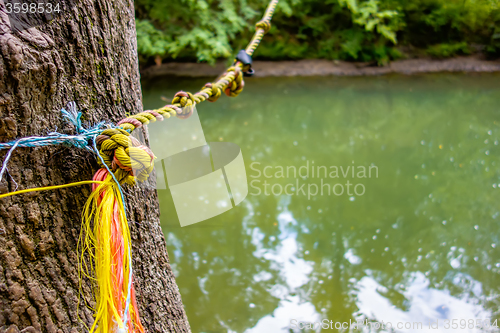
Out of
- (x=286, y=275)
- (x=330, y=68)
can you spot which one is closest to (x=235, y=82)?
(x=286, y=275)

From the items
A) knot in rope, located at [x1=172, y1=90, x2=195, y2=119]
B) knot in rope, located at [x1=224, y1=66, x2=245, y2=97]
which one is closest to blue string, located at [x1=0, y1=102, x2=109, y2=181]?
knot in rope, located at [x1=172, y1=90, x2=195, y2=119]

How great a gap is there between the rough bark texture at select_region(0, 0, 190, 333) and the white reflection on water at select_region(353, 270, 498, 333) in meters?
1.39

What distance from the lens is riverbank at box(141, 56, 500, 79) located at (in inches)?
226

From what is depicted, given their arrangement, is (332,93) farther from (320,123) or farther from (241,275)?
(241,275)

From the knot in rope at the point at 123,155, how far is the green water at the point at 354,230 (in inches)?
48.0

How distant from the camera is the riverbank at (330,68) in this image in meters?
5.75

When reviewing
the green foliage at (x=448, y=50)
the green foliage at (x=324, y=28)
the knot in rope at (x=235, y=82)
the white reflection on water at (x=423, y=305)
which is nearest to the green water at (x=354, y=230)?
the white reflection on water at (x=423, y=305)

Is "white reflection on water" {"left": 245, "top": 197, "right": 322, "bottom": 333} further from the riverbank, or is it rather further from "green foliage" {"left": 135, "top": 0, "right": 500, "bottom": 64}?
the riverbank

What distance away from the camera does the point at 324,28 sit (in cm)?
636

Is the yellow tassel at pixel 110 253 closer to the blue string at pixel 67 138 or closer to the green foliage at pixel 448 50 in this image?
the blue string at pixel 67 138

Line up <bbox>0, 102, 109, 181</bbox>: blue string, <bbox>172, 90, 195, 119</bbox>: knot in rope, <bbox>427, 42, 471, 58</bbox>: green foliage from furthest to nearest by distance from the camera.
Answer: <bbox>427, 42, 471, 58</bbox>: green foliage → <bbox>172, 90, 195, 119</bbox>: knot in rope → <bbox>0, 102, 109, 181</bbox>: blue string

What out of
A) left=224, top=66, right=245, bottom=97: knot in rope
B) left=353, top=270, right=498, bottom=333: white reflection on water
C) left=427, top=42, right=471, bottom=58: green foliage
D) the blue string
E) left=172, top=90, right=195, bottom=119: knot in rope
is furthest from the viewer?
left=427, top=42, right=471, bottom=58: green foliage

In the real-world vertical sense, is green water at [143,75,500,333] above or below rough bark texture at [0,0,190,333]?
below

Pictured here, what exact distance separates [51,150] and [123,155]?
118 mm
